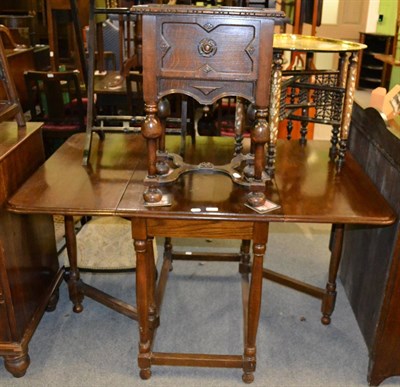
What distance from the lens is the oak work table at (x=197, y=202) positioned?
1523 mm

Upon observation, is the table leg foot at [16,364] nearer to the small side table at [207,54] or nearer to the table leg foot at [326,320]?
the small side table at [207,54]

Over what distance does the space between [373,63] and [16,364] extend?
691cm

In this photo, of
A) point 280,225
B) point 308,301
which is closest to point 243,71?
point 308,301

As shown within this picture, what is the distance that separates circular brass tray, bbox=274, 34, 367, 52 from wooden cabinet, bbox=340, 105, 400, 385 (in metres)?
0.27

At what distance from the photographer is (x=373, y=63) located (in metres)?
7.25

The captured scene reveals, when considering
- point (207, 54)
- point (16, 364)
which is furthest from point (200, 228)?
point (16, 364)

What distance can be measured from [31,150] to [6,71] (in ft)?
1.05

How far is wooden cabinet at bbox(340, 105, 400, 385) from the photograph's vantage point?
166cm

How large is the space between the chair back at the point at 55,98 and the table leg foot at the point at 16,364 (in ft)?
6.83

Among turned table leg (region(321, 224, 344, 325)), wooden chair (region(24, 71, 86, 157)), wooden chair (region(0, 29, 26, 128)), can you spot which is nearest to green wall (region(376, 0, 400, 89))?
wooden chair (region(24, 71, 86, 157))

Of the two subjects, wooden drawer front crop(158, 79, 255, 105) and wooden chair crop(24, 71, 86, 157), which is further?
wooden chair crop(24, 71, 86, 157)

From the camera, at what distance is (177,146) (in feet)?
7.04

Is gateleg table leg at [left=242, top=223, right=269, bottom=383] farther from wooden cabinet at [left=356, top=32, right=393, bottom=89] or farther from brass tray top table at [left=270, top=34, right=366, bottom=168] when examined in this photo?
wooden cabinet at [left=356, top=32, right=393, bottom=89]

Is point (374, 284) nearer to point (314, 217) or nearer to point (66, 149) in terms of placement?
point (314, 217)
